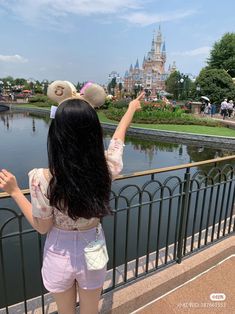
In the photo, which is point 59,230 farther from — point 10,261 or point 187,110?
point 187,110

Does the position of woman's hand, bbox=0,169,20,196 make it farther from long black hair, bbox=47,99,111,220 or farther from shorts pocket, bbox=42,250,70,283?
shorts pocket, bbox=42,250,70,283

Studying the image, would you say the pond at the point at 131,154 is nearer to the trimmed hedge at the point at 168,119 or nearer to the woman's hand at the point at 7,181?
the trimmed hedge at the point at 168,119

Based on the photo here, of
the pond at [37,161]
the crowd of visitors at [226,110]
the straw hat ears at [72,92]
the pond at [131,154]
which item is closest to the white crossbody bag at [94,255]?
the straw hat ears at [72,92]

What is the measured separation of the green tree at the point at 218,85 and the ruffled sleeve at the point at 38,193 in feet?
96.0

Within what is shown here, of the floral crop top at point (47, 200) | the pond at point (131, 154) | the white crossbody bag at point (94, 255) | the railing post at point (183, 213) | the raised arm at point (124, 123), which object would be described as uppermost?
the raised arm at point (124, 123)

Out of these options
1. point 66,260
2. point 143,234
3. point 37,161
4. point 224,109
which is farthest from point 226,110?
point 66,260

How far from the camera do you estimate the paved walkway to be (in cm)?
232

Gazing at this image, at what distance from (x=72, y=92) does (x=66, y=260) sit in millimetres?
796

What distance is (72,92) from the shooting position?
1.30m

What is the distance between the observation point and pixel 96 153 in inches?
48.9

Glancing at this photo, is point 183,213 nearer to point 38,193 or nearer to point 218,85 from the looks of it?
point 38,193

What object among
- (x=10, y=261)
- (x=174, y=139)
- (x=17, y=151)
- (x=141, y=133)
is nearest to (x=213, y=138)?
(x=174, y=139)

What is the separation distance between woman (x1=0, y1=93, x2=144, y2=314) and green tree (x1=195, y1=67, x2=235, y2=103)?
95.0ft

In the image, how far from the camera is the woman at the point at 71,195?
117cm
